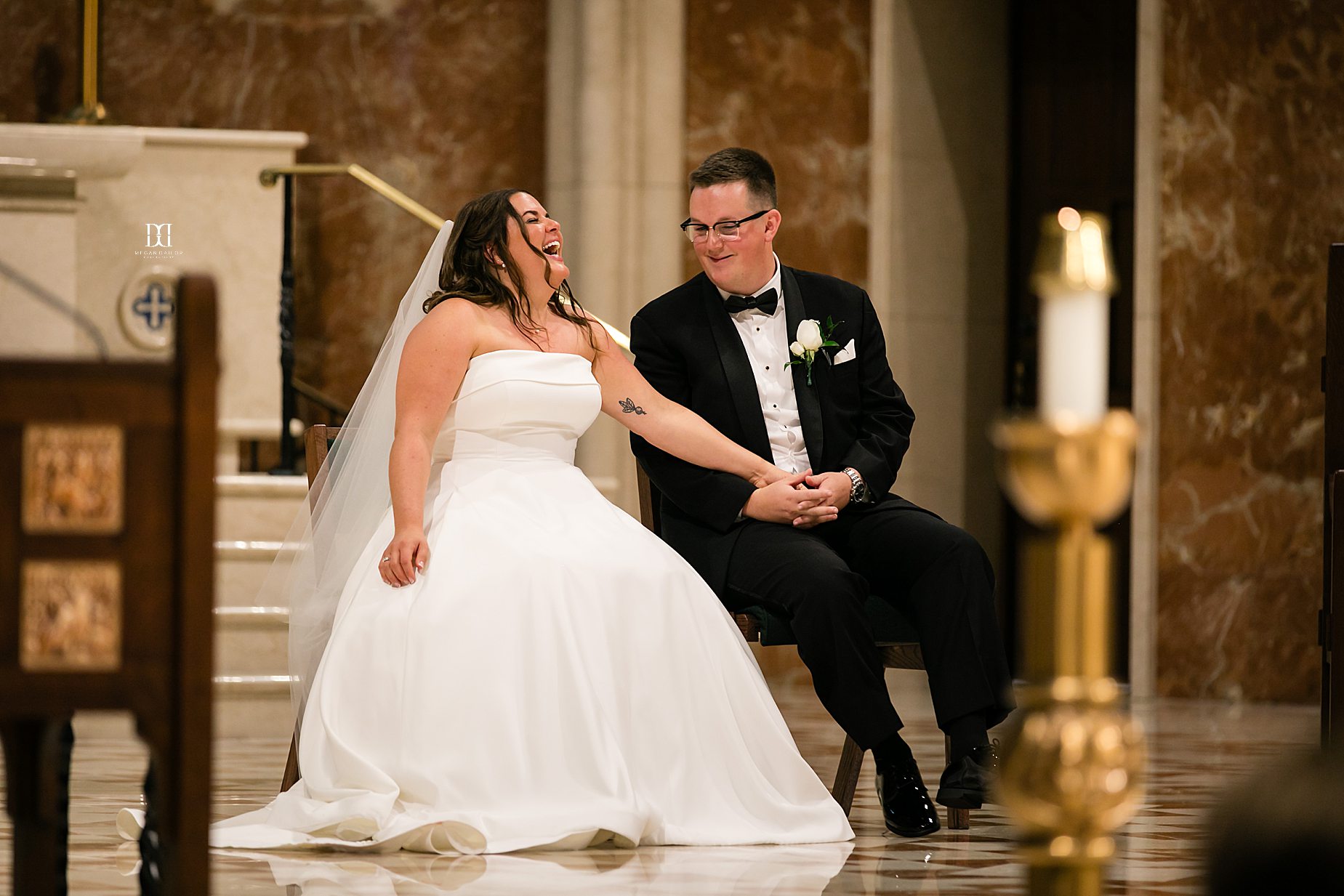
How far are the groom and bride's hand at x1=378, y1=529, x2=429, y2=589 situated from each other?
76 centimetres

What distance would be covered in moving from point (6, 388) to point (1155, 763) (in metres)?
4.01

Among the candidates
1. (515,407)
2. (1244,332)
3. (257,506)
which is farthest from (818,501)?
(1244,332)

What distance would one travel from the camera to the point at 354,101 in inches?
318

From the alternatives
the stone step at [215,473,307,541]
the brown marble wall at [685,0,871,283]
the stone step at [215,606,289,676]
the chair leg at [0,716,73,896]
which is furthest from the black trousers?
the brown marble wall at [685,0,871,283]

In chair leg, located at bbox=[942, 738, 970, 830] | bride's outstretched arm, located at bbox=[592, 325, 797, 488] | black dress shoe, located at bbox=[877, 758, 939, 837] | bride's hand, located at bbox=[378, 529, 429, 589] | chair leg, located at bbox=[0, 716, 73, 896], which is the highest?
bride's outstretched arm, located at bbox=[592, 325, 797, 488]

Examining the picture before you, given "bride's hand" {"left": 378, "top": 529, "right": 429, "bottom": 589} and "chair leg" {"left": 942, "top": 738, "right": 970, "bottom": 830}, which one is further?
"chair leg" {"left": 942, "top": 738, "right": 970, "bottom": 830}

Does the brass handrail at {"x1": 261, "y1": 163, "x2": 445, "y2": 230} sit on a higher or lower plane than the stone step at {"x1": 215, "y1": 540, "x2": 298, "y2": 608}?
higher

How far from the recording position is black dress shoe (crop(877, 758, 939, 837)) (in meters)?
3.75

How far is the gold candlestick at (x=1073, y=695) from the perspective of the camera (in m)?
1.17

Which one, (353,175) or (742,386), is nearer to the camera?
(742,386)

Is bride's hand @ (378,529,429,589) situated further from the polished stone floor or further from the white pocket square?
the white pocket square

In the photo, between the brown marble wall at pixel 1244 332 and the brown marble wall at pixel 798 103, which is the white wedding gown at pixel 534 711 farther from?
the brown marble wall at pixel 798 103

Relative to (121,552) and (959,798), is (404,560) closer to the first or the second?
(959,798)

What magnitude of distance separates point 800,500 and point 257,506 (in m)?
3.00
